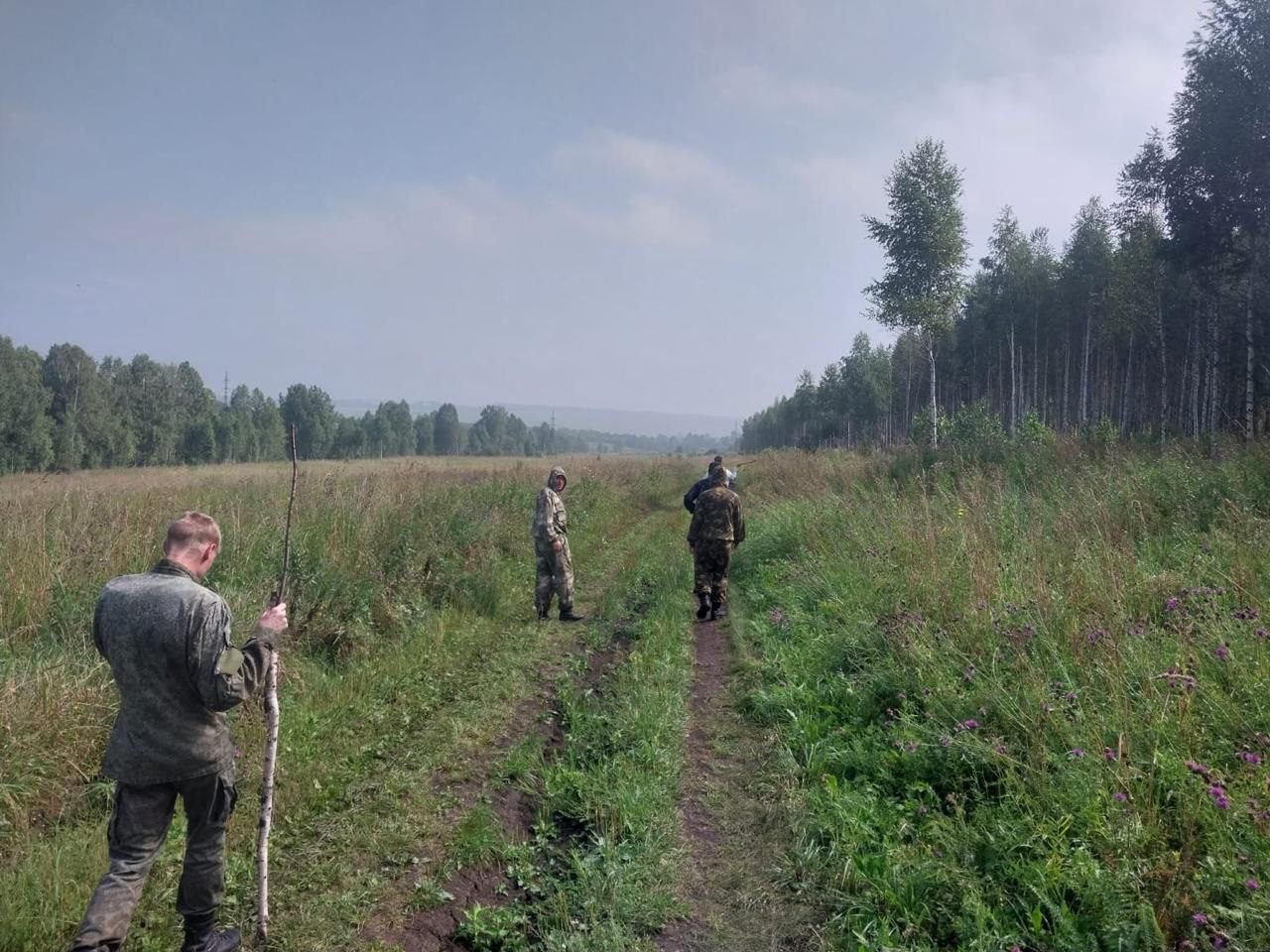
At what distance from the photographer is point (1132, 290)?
2931cm

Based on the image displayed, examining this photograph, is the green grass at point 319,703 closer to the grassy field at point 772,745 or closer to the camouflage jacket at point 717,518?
the grassy field at point 772,745

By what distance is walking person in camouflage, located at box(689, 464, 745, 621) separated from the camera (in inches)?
367

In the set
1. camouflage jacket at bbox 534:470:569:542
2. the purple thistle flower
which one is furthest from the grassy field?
camouflage jacket at bbox 534:470:569:542

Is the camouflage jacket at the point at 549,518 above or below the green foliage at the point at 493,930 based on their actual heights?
above

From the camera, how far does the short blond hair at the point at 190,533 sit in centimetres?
311

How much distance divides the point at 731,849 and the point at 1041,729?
188 centimetres

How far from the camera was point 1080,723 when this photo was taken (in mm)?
3887

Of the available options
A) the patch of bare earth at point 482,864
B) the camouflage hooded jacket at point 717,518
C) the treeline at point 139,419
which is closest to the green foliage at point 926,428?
the camouflage hooded jacket at point 717,518

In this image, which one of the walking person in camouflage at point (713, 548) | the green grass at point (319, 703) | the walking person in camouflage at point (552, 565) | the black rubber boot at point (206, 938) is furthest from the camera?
the walking person in camouflage at point (713, 548)

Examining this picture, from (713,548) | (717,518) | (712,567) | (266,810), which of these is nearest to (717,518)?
(717,518)

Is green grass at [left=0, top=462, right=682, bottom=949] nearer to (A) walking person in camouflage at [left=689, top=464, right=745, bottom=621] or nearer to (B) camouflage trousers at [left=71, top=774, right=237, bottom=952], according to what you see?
(B) camouflage trousers at [left=71, top=774, right=237, bottom=952]

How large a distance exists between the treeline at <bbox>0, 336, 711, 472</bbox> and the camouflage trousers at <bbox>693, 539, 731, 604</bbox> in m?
24.4

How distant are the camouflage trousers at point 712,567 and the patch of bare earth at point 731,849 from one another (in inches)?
131

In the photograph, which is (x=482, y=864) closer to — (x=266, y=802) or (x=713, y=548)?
(x=266, y=802)
